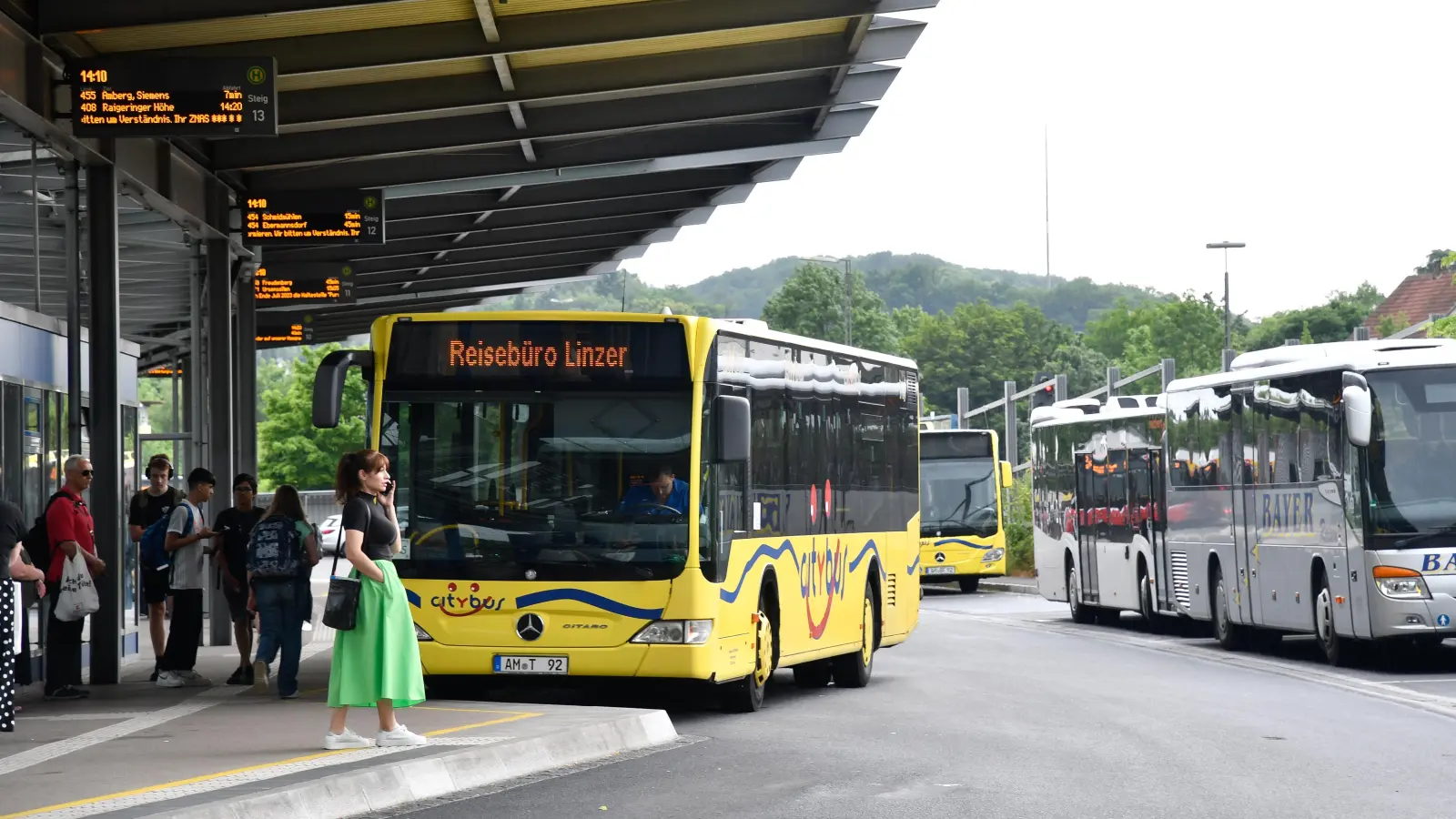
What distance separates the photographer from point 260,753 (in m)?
11.6

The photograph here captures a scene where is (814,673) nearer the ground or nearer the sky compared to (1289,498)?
nearer the ground

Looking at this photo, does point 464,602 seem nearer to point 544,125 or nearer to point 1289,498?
point 544,125

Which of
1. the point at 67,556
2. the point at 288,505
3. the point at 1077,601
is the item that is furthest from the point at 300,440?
the point at 67,556

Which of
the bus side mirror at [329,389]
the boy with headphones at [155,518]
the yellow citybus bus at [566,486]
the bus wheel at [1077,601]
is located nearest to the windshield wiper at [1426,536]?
the yellow citybus bus at [566,486]

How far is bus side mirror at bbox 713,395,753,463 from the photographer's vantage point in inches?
577

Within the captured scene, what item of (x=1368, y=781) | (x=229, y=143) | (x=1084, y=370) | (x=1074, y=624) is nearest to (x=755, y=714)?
(x=1368, y=781)

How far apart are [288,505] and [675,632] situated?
3.61m

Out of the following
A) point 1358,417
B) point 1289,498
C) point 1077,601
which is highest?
point 1358,417

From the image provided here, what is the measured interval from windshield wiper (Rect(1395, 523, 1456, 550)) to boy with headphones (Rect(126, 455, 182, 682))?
10959mm

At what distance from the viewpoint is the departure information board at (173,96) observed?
627 inches

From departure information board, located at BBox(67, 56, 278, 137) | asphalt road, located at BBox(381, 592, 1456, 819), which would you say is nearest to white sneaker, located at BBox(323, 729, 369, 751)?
asphalt road, located at BBox(381, 592, 1456, 819)

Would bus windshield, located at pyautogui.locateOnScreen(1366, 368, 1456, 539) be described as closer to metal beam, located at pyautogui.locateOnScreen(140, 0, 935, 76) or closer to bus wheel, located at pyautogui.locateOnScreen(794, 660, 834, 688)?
bus wheel, located at pyautogui.locateOnScreen(794, 660, 834, 688)

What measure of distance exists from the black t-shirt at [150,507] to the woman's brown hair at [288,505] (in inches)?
99.4

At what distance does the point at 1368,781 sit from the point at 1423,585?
8.35 metres
